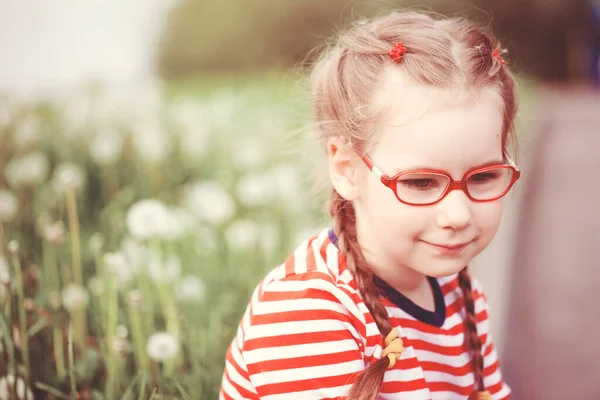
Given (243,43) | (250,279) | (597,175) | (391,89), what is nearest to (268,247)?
(250,279)

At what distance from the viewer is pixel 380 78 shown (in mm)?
1654

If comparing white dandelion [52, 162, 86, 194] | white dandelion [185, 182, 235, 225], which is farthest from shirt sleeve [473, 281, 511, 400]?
white dandelion [52, 162, 86, 194]

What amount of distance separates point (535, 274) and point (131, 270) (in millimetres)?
2278

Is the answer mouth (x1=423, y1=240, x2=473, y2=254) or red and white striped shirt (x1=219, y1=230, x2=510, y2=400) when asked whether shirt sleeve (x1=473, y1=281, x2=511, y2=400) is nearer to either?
red and white striped shirt (x1=219, y1=230, x2=510, y2=400)

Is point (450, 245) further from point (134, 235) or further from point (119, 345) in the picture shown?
point (134, 235)

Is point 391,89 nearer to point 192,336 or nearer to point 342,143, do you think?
point 342,143

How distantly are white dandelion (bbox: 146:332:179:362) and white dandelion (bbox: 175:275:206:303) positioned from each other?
451 millimetres

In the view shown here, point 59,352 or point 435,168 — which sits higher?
point 435,168

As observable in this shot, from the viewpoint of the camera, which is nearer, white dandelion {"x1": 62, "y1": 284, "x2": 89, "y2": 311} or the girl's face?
the girl's face

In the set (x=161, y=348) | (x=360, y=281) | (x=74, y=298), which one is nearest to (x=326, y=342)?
(x=360, y=281)

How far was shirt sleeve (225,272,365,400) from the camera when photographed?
1550 millimetres

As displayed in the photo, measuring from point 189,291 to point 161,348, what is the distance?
50 cm

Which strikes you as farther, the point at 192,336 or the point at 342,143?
the point at 192,336

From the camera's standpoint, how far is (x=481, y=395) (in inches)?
74.8
